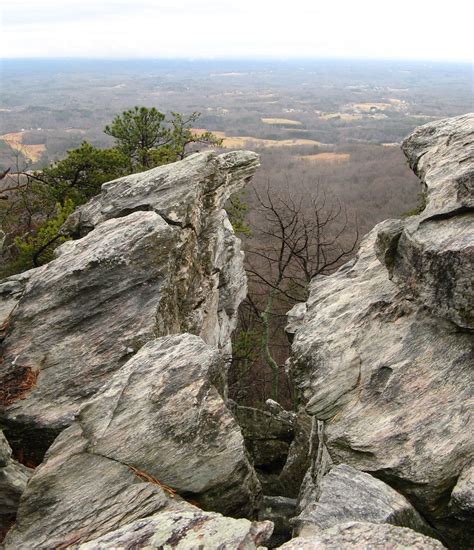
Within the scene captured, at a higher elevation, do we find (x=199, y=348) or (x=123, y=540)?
(x=199, y=348)

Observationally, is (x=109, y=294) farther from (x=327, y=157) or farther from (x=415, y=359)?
(x=327, y=157)

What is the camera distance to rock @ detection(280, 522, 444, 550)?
6277 mm

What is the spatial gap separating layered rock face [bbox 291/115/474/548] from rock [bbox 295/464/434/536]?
14 centimetres

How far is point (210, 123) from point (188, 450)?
472ft

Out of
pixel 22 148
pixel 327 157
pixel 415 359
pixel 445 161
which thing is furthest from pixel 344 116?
pixel 415 359

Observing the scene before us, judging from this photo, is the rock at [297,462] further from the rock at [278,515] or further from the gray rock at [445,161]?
the gray rock at [445,161]

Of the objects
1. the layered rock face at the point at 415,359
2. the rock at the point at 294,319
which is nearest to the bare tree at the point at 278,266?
the rock at the point at 294,319

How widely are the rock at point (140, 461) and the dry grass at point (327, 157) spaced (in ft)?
265

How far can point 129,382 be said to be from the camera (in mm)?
9406

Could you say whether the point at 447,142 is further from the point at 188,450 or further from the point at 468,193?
the point at 188,450

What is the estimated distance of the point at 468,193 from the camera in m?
9.83

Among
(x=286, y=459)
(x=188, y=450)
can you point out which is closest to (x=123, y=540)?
(x=188, y=450)

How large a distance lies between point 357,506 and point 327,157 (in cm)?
9054

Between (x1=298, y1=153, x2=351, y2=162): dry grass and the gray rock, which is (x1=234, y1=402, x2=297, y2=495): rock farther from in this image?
(x1=298, y1=153, x2=351, y2=162): dry grass
